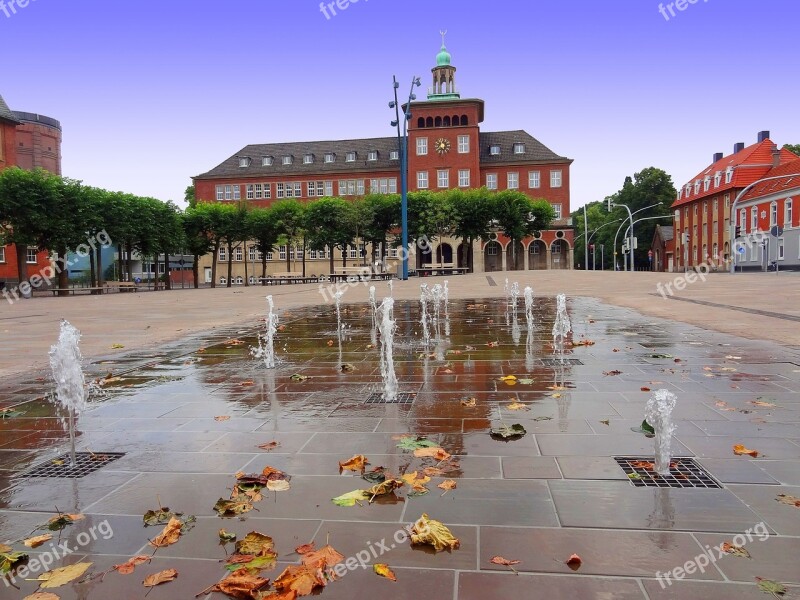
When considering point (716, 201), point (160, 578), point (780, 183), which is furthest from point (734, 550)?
point (716, 201)

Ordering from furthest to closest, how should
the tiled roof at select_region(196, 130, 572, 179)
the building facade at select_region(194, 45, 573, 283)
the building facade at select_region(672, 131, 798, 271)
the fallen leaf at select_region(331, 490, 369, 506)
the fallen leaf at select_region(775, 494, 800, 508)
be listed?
1. the tiled roof at select_region(196, 130, 572, 179)
2. the building facade at select_region(194, 45, 573, 283)
3. the building facade at select_region(672, 131, 798, 271)
4. the fallen leaf at select_region(331, 490, 369, 506)
5. the fallen leaf at select_region(775, 494, 800, 508)

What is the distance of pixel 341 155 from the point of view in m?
72.2

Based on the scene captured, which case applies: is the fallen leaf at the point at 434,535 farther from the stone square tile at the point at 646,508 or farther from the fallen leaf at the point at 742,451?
the fallen leaf at the point at 742,451

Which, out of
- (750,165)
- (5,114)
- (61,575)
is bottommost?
(61,575)

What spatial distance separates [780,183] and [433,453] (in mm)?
58552

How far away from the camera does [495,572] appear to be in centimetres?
220

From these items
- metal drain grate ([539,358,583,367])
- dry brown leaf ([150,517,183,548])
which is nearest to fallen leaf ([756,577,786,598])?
dry brown leaf ([150,517,183,548])

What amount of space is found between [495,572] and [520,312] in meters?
11.2

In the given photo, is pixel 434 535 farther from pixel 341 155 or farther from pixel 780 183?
pixel 341 155

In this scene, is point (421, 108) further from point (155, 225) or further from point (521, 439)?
point (521, 439)

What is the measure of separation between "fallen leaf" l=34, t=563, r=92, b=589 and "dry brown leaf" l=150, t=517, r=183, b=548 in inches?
9.9

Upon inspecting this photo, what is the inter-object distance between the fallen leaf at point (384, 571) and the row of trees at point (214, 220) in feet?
106

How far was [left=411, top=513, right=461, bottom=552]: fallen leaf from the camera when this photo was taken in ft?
7.83

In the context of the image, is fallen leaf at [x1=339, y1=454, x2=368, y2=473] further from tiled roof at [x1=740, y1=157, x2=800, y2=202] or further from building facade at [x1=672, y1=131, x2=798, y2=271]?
building facade at [x1=672, y1=131, x2=798, y2=271]
